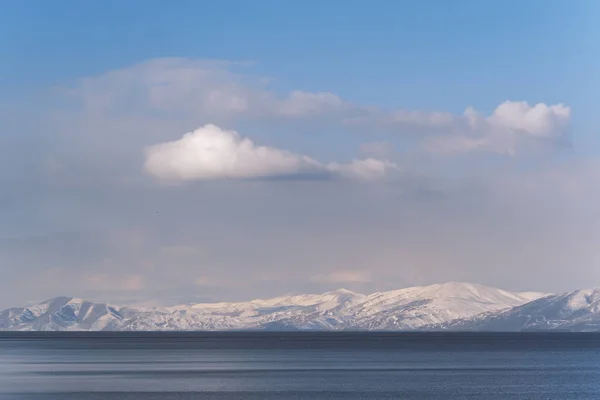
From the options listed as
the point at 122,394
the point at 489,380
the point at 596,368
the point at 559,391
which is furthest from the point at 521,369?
the point at 122,394

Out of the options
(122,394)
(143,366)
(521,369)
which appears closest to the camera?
(122,394)

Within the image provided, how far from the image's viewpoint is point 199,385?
13475cm

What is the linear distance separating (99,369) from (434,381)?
217 feet

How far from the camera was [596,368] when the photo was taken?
18088 centimetres

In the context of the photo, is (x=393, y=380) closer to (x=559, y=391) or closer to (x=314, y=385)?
(x=314, y=385)

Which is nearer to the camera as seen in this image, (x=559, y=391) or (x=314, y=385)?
(x=559, y=391)

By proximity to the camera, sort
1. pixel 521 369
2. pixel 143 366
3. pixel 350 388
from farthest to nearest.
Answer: pixel 143 366
pixel 521 369
pixel 350 388

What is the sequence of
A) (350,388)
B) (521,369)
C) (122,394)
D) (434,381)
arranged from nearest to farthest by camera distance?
(122,394) → (350,388) → (434,381) → (521,369)

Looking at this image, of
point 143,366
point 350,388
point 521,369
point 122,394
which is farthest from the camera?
point 143,366

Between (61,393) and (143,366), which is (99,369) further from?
(61,393)

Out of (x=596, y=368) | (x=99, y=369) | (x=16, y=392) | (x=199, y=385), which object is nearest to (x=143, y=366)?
Answer: (x=99, y=369)

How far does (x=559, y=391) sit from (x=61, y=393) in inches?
2411

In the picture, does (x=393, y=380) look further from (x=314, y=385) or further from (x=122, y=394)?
(x=122, y=394)

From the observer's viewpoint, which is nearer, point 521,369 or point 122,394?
point 122,394
